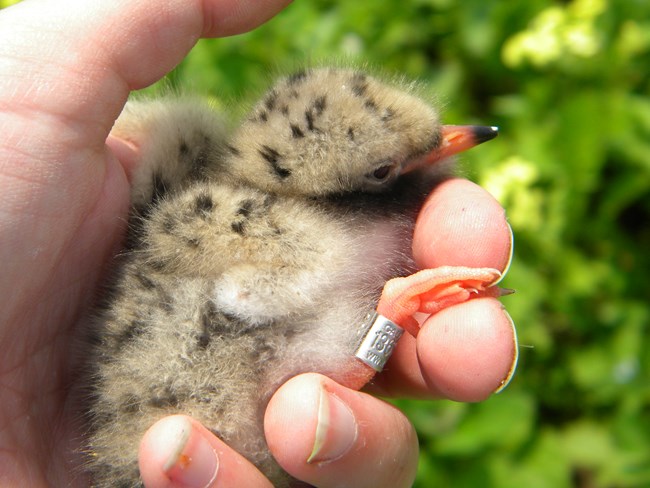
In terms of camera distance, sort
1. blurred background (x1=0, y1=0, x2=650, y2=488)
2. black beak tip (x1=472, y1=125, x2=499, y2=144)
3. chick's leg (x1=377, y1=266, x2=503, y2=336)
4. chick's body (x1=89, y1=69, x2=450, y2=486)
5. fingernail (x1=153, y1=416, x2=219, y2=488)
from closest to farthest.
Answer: fingernail (x1=153, y1=416, x2=219, y2=488), chick's body (x1=89, y1=69, x2=450, y2=486), chick's leg (x1=377, y1=266, x2=503, y2=336), black beak tip (x1=472, y1=125, x2=499, y2=144), blurred background (x1=0, y1=0, x2=650, y2=488)

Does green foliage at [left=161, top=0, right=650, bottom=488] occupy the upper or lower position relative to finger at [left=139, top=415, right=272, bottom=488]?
lower

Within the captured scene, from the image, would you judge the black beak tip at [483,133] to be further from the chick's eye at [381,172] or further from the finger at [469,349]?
the finger at [469,349]

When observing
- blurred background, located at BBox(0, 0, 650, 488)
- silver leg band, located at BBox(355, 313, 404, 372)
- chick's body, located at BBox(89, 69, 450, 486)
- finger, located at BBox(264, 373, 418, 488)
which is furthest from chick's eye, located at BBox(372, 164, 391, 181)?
blurred background, located at BBox(0, 0, 650, 488)

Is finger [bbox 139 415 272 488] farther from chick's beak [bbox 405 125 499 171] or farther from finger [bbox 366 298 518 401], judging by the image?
chick's beak [bbox 405 125 499 171]

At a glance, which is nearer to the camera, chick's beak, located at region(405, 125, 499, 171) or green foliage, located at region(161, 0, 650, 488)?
chick's beak, located at region(405, 125, 499, 171)

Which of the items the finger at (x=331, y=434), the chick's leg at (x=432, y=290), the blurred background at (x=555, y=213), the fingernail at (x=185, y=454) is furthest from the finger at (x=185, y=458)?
the blurred background at (x=555, y=213)

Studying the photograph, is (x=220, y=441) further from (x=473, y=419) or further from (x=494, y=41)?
(x=494, y=41)
